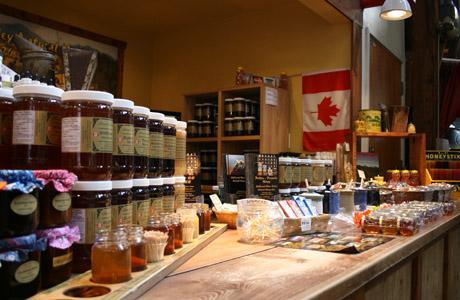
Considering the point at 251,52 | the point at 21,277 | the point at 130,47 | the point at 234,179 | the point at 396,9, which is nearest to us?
the point at 21,277

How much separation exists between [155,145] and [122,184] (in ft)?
0.86

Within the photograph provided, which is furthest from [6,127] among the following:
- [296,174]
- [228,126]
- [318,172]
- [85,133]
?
[228,126]

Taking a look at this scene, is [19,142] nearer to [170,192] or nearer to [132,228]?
[132,228]

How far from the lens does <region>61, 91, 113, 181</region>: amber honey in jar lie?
3.37 ft

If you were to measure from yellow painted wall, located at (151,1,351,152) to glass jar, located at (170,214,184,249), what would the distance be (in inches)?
133

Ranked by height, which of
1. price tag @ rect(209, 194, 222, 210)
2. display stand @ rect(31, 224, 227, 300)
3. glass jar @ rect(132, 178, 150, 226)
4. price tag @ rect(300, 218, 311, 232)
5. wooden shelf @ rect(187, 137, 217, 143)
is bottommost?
display stand @ rect(31, 224, 227, 300)

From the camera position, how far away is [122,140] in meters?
1.16

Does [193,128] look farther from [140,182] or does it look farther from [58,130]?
[58,130]

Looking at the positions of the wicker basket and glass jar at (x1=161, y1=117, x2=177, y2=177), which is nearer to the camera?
glass jar at (x1=161, y1=117, x2=177, y2=177)

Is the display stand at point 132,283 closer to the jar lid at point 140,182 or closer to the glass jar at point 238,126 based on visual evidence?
the jar lid at point 140,182

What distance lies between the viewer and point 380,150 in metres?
5.18

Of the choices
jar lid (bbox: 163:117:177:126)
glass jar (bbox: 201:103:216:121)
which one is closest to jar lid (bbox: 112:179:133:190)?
jar lid (bbox: 163:117:177:126)

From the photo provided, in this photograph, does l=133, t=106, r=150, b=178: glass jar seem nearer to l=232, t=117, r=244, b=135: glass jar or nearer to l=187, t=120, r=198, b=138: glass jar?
l=232, t=117, r=244, b=135: glass jar

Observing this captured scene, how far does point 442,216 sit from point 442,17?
3925 millimetres
